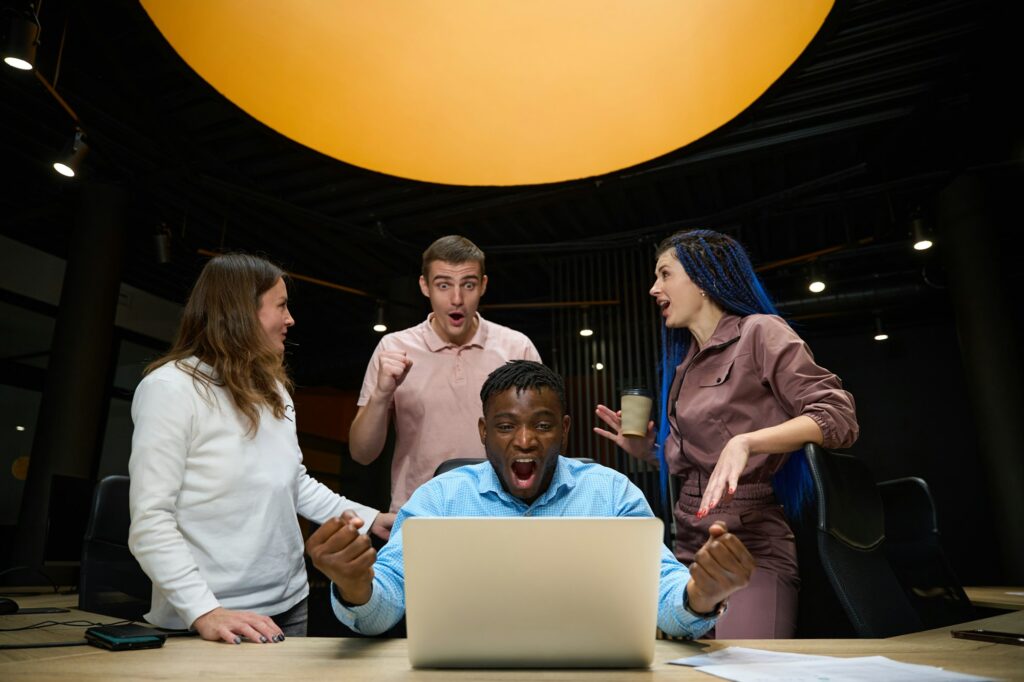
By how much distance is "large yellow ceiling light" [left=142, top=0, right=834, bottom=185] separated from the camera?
144 centimetres

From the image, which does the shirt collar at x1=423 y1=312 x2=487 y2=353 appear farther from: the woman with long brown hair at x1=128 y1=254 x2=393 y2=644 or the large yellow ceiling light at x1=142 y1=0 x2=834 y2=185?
the large yellow ceiling light at x1=142 y1=0 x2=834 y2=185

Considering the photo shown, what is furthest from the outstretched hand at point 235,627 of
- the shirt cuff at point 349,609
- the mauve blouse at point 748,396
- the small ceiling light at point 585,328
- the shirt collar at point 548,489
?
the small ceiling light at point 585,328

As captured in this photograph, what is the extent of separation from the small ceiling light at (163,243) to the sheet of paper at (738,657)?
5.41 meters

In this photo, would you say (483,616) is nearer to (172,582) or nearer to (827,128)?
(172,582)

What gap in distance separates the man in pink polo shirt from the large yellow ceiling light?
0.76 meters

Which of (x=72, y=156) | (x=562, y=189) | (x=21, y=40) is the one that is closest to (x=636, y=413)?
(x=562, y=189)

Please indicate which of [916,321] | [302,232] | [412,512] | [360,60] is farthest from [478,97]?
[916,321]

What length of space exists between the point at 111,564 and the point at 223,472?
0.86 metres

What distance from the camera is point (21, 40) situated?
2910 millimetres

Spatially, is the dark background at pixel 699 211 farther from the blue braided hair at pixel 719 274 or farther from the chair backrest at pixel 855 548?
the chair backrest at pixel 855 548

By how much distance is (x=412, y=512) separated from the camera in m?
1.51

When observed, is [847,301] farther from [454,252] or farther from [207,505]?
[207,505]

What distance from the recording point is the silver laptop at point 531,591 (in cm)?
90

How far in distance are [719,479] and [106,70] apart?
Answer: 15.7 feet
